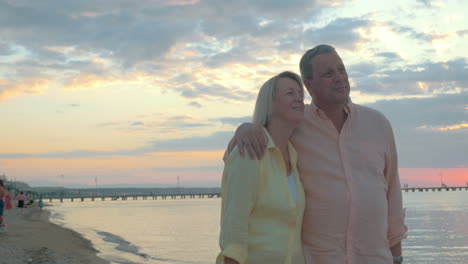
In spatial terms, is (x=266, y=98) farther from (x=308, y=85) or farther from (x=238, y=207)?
(x=238, y=207)

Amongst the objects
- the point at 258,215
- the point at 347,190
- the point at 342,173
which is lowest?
the point at 258,215

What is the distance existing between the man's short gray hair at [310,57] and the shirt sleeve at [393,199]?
62 centimetres

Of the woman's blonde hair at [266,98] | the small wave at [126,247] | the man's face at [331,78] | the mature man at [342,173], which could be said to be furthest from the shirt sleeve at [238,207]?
the small wave at [126,247]

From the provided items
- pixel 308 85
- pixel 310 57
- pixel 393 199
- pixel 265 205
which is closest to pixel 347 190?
pixel 393 199

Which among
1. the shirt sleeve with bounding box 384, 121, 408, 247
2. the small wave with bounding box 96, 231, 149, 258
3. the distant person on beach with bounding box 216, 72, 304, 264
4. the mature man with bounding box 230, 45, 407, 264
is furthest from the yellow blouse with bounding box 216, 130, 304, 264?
the small wave with bounding box 96, 231, 149, 258

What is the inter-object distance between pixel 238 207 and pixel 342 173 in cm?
75

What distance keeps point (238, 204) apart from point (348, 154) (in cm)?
82

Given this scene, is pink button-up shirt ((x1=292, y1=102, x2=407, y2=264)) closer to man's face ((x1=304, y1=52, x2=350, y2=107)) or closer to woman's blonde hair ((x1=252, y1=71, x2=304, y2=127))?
man's face ((x1=304, y1=52, x2=350, y2=107))

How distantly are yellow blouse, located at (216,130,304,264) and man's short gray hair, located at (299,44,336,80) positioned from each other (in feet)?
2.01

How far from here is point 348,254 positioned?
296 cm

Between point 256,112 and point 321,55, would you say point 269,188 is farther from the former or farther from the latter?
point 321,55

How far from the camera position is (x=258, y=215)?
9.01 ft

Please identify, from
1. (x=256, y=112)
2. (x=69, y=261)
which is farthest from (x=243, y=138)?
(x=69, y=261)

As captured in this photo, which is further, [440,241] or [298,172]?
[440,241]
